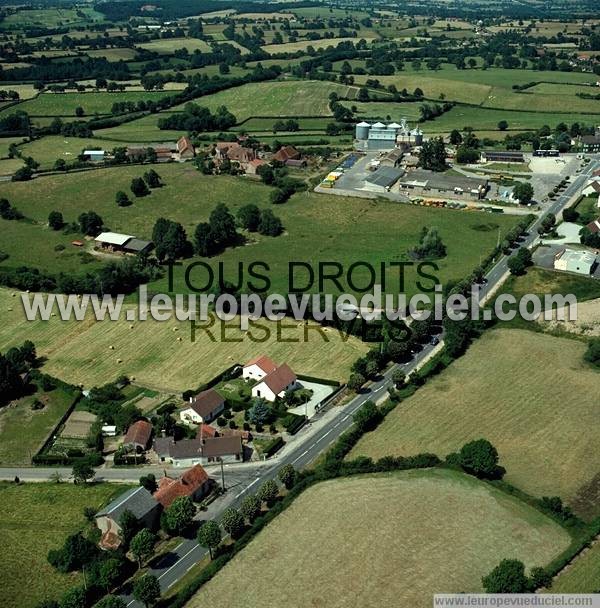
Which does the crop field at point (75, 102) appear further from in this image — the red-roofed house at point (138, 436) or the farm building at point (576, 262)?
the red-roofed house at point (138, 436)

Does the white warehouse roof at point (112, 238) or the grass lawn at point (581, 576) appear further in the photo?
the white warehouse roof at point (112, 238)

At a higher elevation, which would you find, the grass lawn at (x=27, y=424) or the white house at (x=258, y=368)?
the white house at (x=258, y=368)

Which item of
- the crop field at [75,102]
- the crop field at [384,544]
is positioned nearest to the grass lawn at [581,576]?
the crop field at [384,544]

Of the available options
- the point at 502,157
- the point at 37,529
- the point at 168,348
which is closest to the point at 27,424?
the point at 37,529

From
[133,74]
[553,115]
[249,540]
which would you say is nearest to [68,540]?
[249,540]

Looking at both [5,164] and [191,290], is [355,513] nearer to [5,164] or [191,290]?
[191,290]

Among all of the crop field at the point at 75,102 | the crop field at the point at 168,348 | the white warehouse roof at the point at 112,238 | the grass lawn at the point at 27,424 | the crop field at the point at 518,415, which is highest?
the crop field at the point at 75,102

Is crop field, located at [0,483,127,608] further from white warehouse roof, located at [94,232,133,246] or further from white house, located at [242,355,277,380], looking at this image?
white warehouse roof, located at [94,232,133,246]
